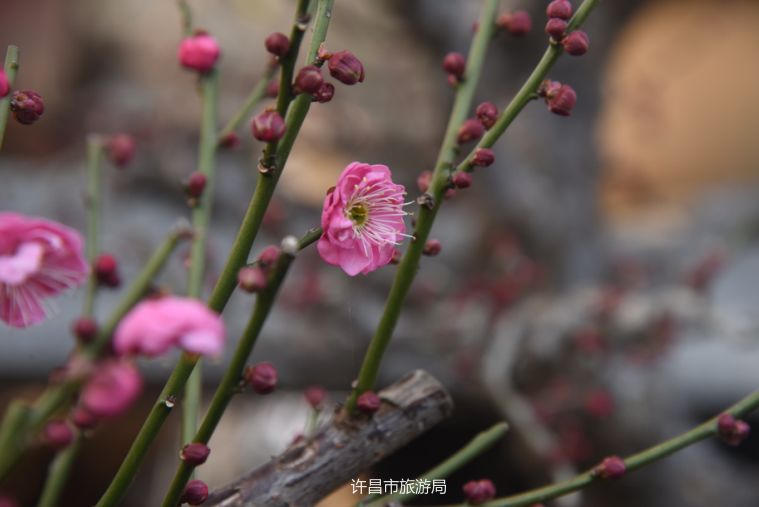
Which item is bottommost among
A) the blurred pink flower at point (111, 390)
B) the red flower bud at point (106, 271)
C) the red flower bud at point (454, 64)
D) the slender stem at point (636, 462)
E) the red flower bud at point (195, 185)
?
the slender stem at point (636, 462)

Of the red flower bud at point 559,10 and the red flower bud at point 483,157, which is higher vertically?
the red flower bud at point 559,10

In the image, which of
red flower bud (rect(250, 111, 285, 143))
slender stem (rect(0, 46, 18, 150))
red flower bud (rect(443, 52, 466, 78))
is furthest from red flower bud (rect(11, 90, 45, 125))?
red flower bud (rect(443, 52, 466, 78))

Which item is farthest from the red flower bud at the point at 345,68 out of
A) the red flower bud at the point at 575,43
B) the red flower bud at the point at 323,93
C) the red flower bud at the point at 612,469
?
the red flower bud at the point at 612,469

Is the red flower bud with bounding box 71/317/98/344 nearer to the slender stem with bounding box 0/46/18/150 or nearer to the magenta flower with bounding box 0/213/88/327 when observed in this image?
the magenta flower with bounding box 0/213/88/327

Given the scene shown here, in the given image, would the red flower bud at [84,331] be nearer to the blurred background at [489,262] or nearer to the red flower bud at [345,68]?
the red flower bud at [345,68]

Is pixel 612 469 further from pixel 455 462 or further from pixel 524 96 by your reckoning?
pixel 524 96

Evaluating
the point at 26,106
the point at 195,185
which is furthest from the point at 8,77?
the point at 195,185

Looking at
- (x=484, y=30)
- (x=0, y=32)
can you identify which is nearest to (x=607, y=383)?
(x=484, y=30)
